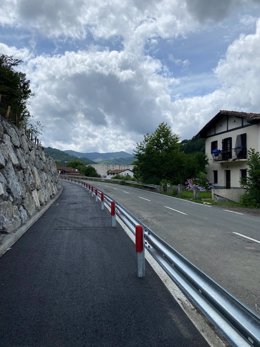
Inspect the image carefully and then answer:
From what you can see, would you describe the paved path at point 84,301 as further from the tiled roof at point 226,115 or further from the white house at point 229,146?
the tiled roof at point 226,115

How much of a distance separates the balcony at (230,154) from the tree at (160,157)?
4.77 m

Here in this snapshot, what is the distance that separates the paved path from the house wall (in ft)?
74.4

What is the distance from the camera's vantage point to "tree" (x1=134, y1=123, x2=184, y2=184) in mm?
37500

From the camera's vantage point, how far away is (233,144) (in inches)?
1221

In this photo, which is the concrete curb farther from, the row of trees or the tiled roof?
the row of trees

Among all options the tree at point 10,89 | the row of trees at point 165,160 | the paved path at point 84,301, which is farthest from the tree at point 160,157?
the paved path at point 84,301

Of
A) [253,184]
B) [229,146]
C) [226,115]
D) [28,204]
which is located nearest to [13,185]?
[28,204]

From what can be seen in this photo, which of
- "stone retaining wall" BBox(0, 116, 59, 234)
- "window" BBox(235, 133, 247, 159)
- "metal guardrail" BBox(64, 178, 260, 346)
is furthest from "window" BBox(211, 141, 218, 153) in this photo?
"metal guardrail" BBox(64, 178, 260, 346)

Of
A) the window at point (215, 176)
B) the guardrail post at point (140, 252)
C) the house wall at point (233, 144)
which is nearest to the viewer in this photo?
the guardrail post at point (140, 252)

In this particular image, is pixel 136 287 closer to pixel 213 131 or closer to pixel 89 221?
pixel 89 221

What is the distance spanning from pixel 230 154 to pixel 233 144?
1.02 metres

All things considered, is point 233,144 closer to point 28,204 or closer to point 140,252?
point 28,204

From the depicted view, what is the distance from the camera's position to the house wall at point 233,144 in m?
27.5

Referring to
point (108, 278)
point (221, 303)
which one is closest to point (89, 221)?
point (108, 278)
